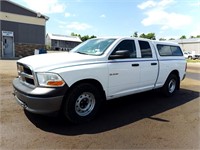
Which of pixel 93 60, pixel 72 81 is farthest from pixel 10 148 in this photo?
pixel 93 60

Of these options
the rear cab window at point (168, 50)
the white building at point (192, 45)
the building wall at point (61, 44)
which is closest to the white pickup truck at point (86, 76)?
the rear cab window at point (168, 50)

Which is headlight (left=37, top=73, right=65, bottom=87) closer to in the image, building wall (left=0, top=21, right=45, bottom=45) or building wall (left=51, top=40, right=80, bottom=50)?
building wall (left=0, top=21, right=45, bottom=45)

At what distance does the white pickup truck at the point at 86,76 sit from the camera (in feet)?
13.3

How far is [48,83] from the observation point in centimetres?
404

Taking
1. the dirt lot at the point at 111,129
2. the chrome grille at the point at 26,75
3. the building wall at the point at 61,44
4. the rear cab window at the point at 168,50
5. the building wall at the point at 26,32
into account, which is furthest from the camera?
the building wall at the point at 61,44

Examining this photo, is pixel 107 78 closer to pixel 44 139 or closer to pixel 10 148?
pixel 44 139

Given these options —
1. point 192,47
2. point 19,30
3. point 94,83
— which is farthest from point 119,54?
point 192,47

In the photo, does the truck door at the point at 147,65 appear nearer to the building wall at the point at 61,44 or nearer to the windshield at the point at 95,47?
the windshield at the point at 95,47

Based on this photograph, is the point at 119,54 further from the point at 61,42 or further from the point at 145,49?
the point at 61,42

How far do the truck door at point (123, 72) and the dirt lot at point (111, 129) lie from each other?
1.88ft

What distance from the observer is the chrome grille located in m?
4.27

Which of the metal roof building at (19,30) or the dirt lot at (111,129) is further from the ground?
the metal roof building at (19,30)

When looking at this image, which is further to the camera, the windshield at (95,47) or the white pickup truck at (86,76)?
the windshield at (95,47)

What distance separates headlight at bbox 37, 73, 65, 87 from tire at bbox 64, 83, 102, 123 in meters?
0.36
